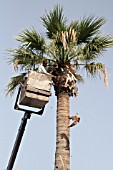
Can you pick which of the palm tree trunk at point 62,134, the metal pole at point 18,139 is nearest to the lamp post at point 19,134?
the metal pole at point 18,139

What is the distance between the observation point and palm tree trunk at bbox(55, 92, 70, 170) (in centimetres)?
914

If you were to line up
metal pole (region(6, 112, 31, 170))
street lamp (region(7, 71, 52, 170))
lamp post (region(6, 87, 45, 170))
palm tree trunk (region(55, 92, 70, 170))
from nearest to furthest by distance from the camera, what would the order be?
street lamp (region(7, 71, 52, 170)), lamp post (region(6, 87, 45, 170)), metal pole (region(6, 112, 31, 170)), palm tree trunk (region(55, 92, 70, 170))

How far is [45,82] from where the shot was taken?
769 cm

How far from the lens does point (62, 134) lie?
954 cm

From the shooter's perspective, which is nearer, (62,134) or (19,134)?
(19,134)

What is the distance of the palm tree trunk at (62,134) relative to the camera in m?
9.14

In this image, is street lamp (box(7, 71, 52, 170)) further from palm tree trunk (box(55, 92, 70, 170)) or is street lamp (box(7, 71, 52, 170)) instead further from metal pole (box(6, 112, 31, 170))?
palm tree trunk (box(55, 92, 70, 170))

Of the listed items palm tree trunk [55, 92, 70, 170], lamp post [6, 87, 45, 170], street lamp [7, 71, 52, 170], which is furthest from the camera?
palm tree trunk [55, 92, 70, 170]

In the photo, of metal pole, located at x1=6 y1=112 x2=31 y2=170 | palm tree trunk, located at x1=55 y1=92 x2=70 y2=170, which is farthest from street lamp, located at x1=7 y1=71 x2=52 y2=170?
palm tree trunk, located at x1=55 y1=92 x2=70 y2=170

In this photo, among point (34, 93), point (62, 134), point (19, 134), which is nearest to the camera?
point (34, 93)

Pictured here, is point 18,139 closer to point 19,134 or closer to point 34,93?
point 19,134

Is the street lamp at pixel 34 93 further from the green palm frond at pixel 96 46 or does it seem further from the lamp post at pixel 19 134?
the green palm frond at pixel 96 46

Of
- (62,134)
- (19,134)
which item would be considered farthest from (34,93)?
(62,134)

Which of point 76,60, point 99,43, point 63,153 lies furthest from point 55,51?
point 63,153
